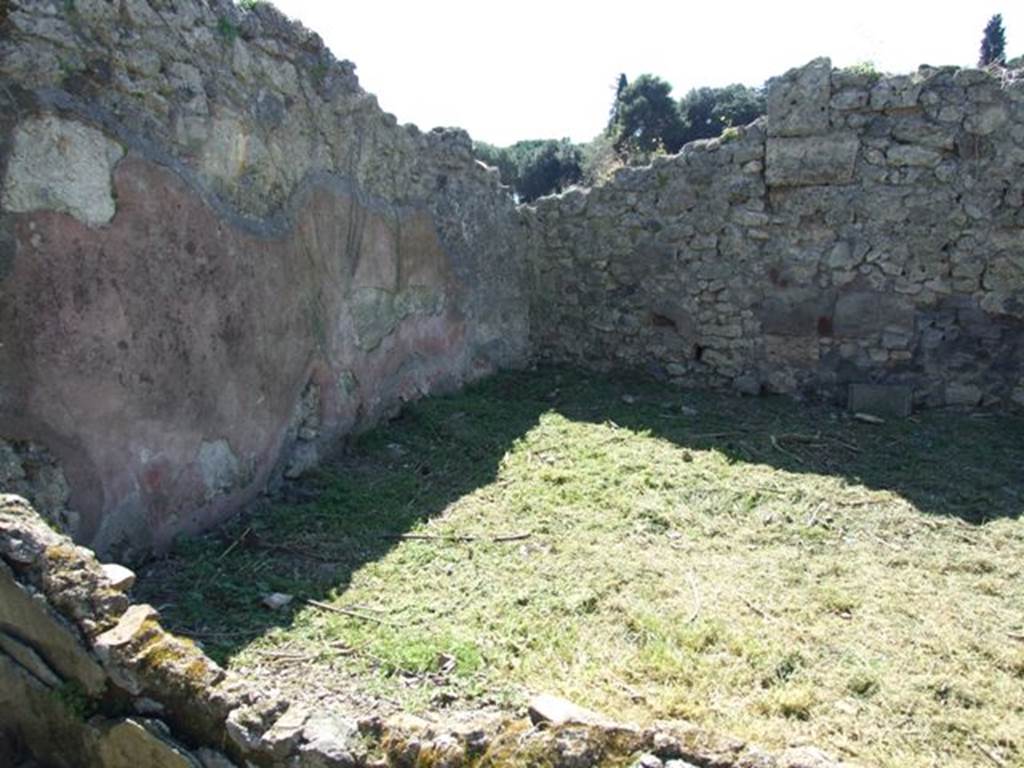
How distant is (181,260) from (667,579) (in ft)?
7.36

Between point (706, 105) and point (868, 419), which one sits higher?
point (706, 105)

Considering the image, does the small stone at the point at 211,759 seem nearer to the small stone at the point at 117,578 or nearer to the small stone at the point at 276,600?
the small stone at the point at 117,578

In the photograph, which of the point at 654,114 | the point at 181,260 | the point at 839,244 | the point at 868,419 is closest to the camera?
the point at 181,260

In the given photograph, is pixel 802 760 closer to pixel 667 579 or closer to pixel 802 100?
pixel 667 579

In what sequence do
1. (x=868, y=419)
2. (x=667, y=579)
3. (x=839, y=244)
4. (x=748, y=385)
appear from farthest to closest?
1. (x=748, y=385)
2. (x=839, y=244)
3. (x=868, y=419)
4. (x=667, y=579)

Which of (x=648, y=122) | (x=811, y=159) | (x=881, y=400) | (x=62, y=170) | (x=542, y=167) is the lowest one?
(x=881, y=400)

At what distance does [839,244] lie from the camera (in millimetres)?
5449

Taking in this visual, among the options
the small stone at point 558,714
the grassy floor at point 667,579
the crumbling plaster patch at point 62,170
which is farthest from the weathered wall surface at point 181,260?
the small stone at point 558,714

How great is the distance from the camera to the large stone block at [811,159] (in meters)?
5.32

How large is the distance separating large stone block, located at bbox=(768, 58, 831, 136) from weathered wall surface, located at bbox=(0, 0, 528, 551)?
2.59 m

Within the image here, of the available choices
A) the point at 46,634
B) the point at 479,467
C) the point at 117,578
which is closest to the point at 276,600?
the point at 117,578

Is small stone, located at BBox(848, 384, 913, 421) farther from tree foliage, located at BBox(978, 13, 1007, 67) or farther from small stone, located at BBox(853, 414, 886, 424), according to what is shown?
tree foliage, located at BBox(978, 13, 1007, 67)

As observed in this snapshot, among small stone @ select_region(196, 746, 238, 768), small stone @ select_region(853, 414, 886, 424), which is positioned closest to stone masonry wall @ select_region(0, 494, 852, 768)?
small stone @ select_region(196, 746, 238, 768)

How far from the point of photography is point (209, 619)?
8.66ft
